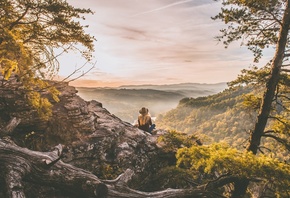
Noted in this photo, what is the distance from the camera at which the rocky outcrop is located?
9359 millimetres

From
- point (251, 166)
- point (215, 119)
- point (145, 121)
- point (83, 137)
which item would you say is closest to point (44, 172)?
point (83, 137)

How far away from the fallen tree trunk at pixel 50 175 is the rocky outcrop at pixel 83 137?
294 cm

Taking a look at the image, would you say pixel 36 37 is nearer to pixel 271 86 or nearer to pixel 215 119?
pixel 271 86

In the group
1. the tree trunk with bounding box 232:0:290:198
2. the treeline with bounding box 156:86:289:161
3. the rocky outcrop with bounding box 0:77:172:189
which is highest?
the tree trunk with bounding box 232:0:290:198

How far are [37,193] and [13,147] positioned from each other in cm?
173

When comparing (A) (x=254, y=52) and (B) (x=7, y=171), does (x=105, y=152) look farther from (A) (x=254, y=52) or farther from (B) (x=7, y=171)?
(A) (x=254, y=52)

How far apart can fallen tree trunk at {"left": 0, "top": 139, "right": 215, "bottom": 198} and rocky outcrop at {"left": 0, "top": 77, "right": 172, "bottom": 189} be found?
2.94 metres

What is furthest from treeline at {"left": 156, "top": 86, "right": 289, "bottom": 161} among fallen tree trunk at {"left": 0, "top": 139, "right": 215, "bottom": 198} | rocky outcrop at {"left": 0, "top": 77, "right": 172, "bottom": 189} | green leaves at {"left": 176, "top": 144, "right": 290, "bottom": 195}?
fallen tree trunk at {"left": 0, "top": 139, "right": 215, "bottom": 198}

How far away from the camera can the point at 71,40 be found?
921 centimetres

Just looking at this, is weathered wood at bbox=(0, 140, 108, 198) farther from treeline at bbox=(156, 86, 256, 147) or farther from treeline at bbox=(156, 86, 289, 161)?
treeline at bbox=(156, 86, 256, 147)

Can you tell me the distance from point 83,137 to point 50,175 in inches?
173

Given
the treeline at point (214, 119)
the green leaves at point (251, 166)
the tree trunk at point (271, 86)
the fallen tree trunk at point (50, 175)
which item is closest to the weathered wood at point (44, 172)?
the fallen tree trunk at point (50, 175)

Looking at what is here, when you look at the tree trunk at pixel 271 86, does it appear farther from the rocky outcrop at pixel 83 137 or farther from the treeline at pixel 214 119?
the treeline at pixel 214 119

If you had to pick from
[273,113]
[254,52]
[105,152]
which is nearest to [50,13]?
[105,152]
